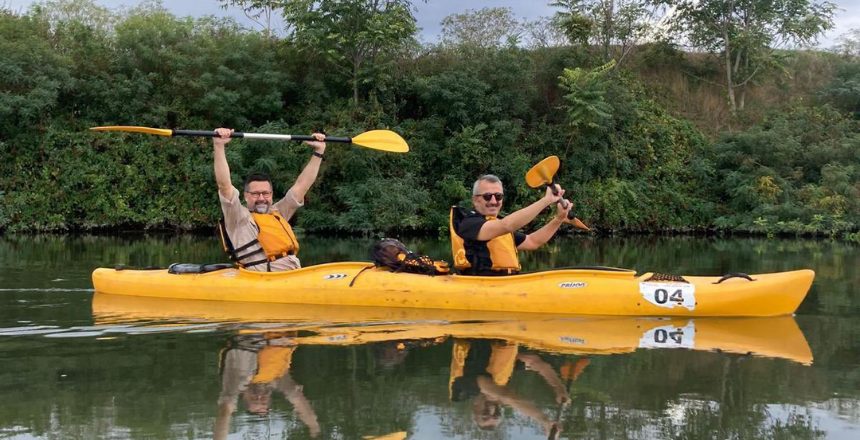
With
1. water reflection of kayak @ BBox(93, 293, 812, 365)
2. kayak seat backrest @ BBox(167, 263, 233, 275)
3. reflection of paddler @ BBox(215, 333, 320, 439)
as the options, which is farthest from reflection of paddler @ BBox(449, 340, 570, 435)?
kayak seat backrest @ BBox(167, 263, 233, 275)

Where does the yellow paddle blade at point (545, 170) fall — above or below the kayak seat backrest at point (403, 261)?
above

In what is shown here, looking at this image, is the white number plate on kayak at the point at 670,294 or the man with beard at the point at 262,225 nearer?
the white number plate on kayak at the point at 670,294

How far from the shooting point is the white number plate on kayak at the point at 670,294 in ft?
17.6

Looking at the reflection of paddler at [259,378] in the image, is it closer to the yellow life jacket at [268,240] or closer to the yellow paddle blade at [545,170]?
the yellow life jacket at [268,240]

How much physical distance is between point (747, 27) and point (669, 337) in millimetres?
15096

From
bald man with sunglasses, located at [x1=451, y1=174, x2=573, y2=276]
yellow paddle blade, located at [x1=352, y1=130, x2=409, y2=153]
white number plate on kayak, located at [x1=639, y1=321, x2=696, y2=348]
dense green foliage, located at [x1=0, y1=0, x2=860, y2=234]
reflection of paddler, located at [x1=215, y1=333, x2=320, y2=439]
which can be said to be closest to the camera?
reflection of paddler, located at [x1=215, y1=333, x2=320, y2=439]

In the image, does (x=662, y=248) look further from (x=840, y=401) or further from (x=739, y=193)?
(x=840, y=401)

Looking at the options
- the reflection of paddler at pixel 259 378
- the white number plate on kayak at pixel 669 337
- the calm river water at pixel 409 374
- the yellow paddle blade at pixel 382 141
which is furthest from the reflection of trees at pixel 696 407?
the yellow paddle blade at pixel 382 141

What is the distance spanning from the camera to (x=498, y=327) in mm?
5051

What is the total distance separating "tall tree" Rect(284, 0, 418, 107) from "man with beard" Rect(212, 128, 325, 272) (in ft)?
33.2

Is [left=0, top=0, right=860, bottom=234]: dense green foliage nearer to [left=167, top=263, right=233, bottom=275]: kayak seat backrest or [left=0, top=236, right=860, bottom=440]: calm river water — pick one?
[left=167, top=263, right=233, bottom=275]: kayak seat backrest

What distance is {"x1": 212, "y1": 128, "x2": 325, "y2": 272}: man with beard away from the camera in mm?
6004

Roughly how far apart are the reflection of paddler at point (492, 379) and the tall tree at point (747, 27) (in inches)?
609

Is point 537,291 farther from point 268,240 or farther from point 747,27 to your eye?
point 747,27
